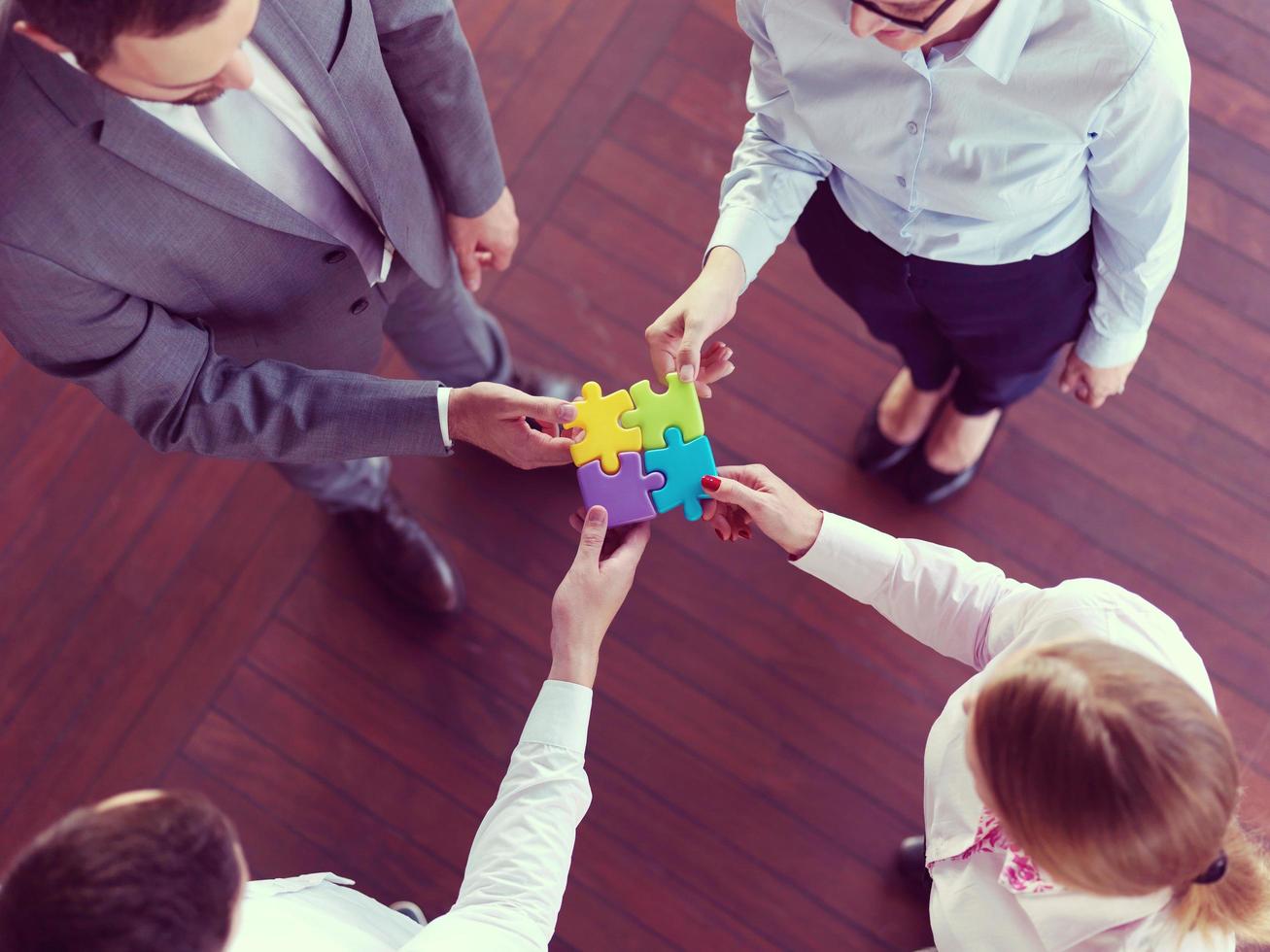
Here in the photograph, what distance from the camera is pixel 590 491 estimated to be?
1689mm

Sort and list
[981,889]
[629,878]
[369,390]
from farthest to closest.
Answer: [629,878]
[369,390]
[981,889]

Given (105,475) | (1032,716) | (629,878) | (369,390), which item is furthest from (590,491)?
(105,475)

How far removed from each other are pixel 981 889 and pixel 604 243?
1798 mm

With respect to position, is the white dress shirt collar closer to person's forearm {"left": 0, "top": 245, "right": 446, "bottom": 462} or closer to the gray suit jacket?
the gray suit jacket

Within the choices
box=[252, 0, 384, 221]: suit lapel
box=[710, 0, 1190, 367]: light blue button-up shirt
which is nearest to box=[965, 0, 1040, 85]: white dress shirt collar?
box=[710, 0, 1190, 367]: light blue button-up shirt

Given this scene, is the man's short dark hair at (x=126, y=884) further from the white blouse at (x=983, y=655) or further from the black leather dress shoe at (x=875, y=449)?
the black leather dress shoe at (x=875, y=449)

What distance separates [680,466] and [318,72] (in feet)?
2.55

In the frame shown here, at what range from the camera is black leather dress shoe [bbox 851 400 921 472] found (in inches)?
97.1

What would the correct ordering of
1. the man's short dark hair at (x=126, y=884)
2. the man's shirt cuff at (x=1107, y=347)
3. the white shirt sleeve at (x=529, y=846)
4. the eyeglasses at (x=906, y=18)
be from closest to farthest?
the man's short dark hair at (x=126, y=884)
the eyeglasses at (x=906, y=18)
the white shirt sleeve at (x=529, y=846)
the man's shirt cuff at (x=1107, y=347)

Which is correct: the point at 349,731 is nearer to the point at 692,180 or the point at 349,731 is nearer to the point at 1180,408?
the point at 692,180

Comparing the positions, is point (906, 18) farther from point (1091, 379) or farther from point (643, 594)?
point (643, 594)

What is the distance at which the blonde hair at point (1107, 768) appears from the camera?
108 cm

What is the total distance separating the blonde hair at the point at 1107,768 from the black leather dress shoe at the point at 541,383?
57.8 inches

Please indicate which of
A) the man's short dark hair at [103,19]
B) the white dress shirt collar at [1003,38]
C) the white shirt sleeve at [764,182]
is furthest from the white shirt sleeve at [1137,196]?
the man's short dark hair at [103,19]
